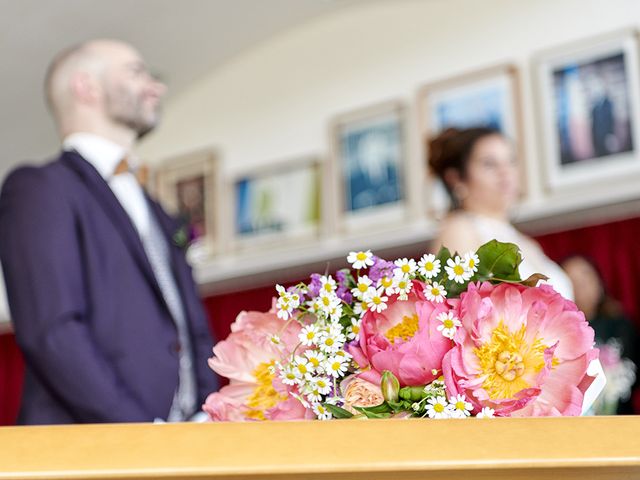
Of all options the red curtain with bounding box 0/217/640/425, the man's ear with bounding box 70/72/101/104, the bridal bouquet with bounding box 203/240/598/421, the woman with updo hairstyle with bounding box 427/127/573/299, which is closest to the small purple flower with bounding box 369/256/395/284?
the bridal bouquet with bounding box 203/240/598/421

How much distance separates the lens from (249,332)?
1.18 meters

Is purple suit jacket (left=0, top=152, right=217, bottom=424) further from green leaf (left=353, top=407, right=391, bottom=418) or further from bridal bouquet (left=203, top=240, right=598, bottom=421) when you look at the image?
green leaf (left=353, top=407, right=391, bottom=418)

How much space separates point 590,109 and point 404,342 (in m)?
3.80

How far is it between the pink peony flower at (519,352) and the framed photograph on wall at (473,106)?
12.4ft

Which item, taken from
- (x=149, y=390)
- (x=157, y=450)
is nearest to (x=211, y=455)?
(x=157, y=450)

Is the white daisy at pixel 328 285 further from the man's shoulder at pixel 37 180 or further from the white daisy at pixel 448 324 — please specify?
the man's shoulder at pixel 37 180

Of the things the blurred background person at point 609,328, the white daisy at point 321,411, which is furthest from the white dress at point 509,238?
the white daisy at point 321,411

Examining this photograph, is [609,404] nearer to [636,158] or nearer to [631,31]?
[636,158]

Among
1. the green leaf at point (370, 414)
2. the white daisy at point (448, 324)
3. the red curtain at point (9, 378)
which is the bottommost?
the red curtain at point (9, 378)

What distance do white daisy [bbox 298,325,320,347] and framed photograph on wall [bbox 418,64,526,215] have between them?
3763mm

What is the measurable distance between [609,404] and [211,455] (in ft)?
11.0

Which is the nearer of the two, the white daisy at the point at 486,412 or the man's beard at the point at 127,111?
the white daisy at the point at 486,412

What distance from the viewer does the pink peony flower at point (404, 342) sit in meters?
1.04

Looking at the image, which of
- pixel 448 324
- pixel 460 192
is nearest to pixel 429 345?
pixel 448 324
